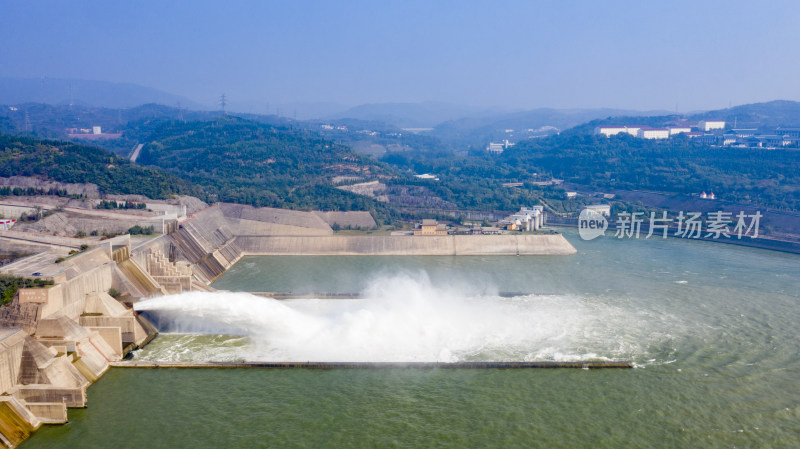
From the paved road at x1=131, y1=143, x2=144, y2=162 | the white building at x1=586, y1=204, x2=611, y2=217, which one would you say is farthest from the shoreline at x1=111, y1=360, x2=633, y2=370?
the paved road at x1=131, y1=143, x2=144, y2=162

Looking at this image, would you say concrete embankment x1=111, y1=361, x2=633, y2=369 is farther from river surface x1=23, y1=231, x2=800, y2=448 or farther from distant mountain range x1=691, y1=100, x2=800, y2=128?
distant mountain range x1=691, y1=100, x2=800, y2=128

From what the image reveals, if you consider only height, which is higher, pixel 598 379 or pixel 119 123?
pixel 119 123

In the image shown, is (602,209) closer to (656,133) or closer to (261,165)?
(261,165)

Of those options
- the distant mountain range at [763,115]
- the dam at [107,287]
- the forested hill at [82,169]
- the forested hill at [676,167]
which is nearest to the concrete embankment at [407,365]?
the dam at [107,287]

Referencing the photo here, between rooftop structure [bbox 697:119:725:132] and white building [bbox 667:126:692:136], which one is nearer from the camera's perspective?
white building [bbox 667:126:692:136]

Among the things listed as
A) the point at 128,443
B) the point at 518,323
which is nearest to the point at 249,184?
the point at 518,323

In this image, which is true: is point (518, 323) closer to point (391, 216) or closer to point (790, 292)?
point (790, 292)
